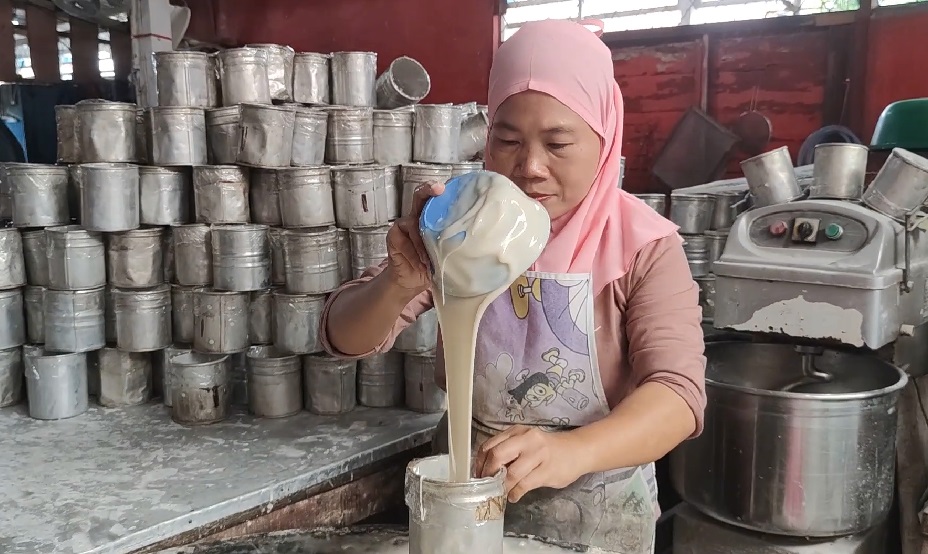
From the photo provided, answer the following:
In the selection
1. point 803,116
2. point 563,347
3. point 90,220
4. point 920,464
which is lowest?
point 920,464

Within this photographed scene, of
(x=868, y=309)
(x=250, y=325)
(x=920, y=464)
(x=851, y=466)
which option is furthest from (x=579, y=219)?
(x=920, y=464)

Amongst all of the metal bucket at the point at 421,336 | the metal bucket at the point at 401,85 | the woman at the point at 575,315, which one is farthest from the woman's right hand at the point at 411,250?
the metal bucket at the point at 401,85

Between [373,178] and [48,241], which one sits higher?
[373,178]

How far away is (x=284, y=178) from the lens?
2467mm

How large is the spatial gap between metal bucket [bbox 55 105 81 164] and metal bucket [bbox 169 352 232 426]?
0.90 m

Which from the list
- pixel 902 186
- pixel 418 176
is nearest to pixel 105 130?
pixel 418 176

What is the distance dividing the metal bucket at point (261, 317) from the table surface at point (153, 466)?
286 mm

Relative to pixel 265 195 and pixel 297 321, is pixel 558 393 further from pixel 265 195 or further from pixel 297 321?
pixel 265 195

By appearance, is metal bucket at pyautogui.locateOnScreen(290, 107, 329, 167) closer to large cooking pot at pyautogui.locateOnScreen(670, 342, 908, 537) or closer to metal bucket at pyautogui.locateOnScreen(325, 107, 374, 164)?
metal bucket at pyautogui.locateOnScreen(325, 107, 374, 164)

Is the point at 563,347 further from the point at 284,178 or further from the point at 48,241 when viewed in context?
the point at 48,241

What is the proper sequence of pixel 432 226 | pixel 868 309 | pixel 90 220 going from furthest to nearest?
pixel 90 220 < pixel 868 309 < pixel 432 226

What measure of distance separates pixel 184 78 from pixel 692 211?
201 centimetres

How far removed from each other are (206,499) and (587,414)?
1.08 m

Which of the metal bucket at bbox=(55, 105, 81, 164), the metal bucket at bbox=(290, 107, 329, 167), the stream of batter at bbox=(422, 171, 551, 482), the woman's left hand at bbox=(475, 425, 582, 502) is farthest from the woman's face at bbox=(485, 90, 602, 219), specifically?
the metal bucket at bbox=(55, 105, 81, 164)
